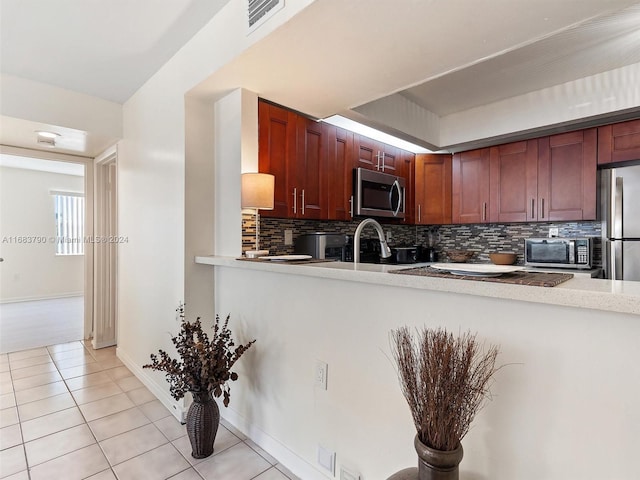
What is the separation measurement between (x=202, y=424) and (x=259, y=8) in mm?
2137

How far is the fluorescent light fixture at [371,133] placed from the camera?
294 centimetres

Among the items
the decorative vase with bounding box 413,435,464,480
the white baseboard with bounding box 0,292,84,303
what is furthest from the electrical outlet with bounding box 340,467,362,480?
the white baseboard with bounding box 0,292,84,303

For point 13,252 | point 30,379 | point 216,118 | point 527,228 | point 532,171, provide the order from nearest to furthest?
1. point 216,118
2. point 30,379
3. point 532,171
4. point 527,228
5. point 13,252

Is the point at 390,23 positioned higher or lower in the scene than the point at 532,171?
higher

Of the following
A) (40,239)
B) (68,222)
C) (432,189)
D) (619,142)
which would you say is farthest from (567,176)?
(40,239)

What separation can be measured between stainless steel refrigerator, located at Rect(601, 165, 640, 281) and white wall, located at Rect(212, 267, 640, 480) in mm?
2417

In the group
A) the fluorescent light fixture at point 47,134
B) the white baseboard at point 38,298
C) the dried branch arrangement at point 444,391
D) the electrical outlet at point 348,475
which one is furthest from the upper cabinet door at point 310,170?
the white baseboard at point 38,298

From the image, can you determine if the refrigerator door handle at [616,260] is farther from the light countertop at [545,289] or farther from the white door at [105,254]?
the white door at [105,254]

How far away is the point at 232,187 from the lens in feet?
7.30

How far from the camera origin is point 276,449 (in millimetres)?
1823

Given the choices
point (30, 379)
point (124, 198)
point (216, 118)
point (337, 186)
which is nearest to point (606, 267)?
point (337, 186)

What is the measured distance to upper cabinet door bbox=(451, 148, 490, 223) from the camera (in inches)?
141

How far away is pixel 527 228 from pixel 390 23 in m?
3.03

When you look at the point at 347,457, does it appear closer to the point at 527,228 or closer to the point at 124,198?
the point at 124,198
